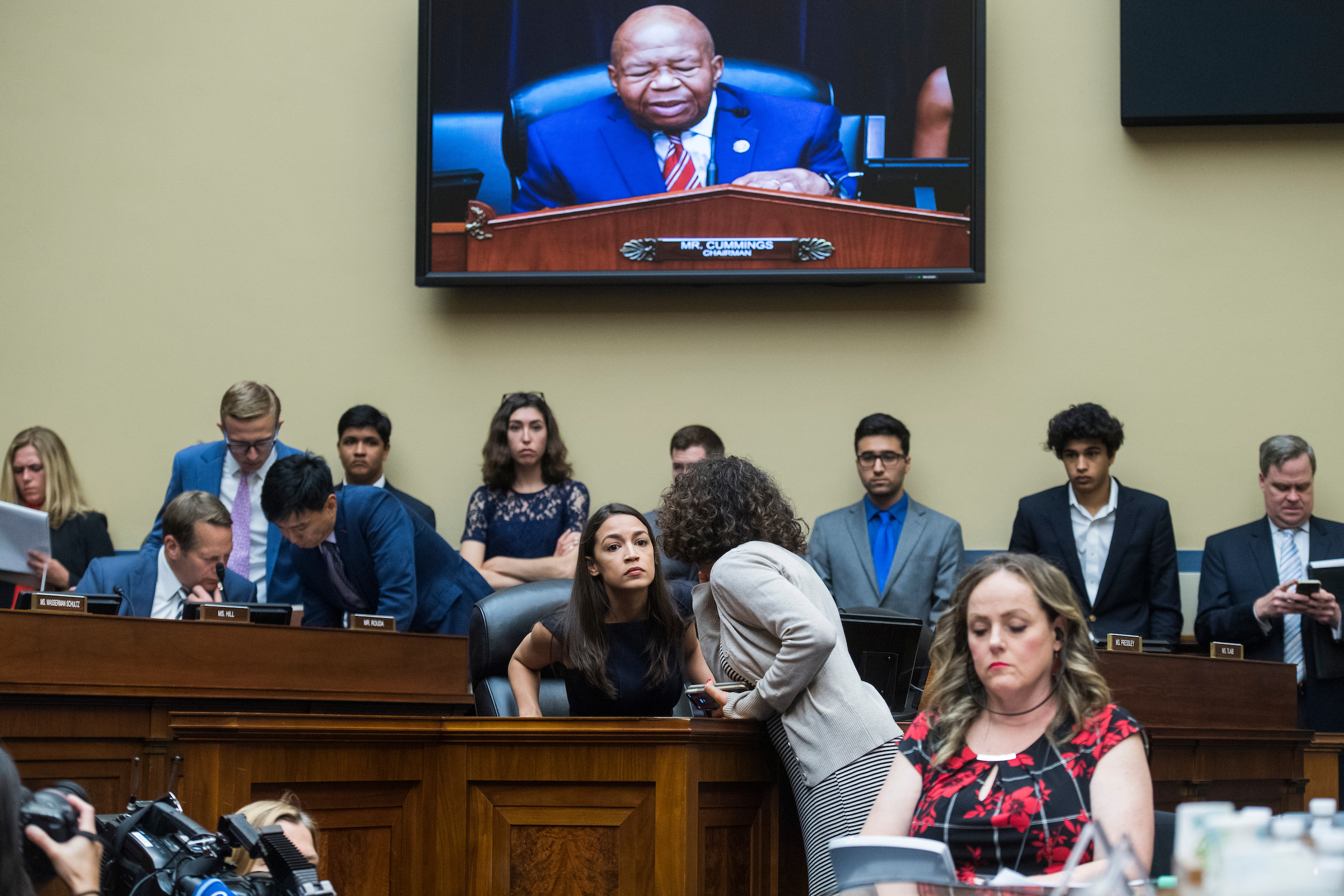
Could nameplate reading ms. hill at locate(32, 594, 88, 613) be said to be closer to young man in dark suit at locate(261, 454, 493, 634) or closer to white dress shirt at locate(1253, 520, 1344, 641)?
young man in dark suit at locate(261, 454, 493, 634)

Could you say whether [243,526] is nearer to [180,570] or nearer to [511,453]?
[180,570]

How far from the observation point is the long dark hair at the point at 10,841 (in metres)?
1.49

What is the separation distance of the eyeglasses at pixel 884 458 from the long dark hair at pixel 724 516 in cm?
217

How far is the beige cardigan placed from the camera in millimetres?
2848

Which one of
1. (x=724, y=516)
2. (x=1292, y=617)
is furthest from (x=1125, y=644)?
(x=724, y=516)

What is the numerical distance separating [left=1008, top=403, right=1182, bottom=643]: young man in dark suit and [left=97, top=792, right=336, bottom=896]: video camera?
12.4 feet

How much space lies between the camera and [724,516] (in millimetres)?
3152

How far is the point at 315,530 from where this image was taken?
13.5 feet

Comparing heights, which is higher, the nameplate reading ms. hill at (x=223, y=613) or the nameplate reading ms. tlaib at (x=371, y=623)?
the nameplate reading ms. hill at (x=223, y=613)

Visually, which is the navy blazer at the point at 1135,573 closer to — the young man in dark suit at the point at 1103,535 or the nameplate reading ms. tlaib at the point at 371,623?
the young man in dark suit at the point at 1103,535

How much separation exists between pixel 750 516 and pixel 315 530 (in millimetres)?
1577

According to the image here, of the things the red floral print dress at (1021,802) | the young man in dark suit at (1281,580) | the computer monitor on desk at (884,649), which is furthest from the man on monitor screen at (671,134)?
the red floral print dress at (1021,802)

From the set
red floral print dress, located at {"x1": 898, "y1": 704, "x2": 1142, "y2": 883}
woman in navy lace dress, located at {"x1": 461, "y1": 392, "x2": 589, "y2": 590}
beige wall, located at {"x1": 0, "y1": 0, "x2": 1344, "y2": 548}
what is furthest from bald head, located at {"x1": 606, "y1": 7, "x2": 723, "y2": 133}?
red floral print dress, located at {"x1": 898, "y1": 704, "x2": 1142, "y2": 883}

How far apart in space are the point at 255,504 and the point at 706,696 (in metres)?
2.46
